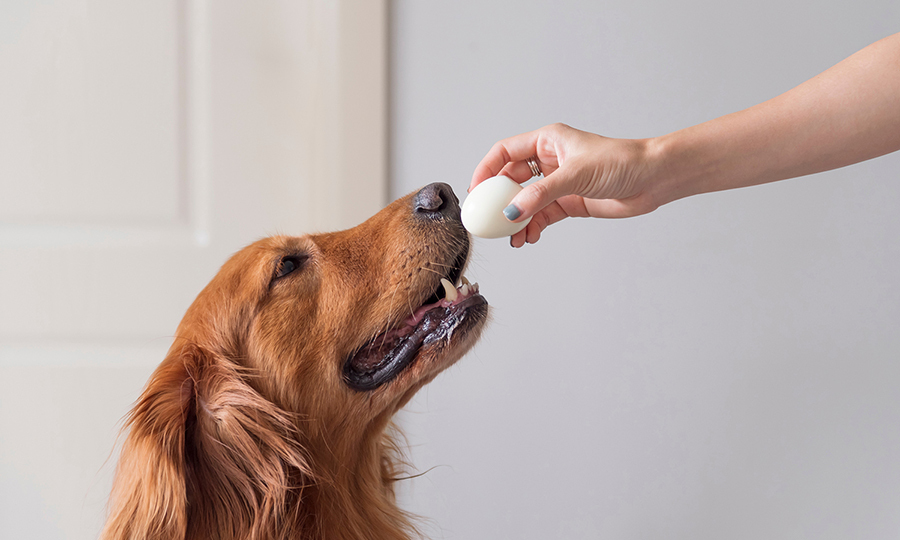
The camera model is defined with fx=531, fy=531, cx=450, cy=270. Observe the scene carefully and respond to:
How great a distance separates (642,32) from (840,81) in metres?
0.66

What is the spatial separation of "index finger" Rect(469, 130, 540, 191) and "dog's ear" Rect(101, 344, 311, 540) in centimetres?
62

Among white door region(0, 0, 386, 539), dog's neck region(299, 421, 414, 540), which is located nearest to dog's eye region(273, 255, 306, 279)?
dog's neck region(299, 421, 414, 540)

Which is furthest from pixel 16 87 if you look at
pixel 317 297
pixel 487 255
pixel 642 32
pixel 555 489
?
pixel 555 489

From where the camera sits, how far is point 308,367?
100 centimetres

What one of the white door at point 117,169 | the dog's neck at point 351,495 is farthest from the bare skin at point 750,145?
the white door at point 117,169

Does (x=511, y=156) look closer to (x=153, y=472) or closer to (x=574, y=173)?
(x=574, y=173)

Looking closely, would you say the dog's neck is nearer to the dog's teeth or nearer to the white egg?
the dog's teeth

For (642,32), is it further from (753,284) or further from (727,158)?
(753,284)

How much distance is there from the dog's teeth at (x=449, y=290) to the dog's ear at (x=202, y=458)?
1.22 ft

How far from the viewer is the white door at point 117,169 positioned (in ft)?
5.25

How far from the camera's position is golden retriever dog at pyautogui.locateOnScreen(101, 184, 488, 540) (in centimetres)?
92

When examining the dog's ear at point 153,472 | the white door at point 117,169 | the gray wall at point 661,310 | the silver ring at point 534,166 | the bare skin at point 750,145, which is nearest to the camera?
the dog's ear at point 153,472

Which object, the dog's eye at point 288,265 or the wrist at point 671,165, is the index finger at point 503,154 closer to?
the wrist at point 671,165

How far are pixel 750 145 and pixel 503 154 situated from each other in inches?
18.8
